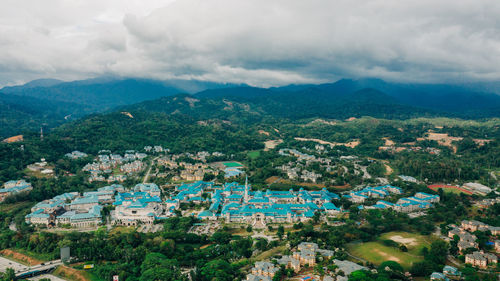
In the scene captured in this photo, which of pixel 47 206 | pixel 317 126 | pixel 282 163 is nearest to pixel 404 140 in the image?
pixel 317 126

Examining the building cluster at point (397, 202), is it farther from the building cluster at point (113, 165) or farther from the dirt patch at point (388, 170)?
the building cluster at point (113, 165)

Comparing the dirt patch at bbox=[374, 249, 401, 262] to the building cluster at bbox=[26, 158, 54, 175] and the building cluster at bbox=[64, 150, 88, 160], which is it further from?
the building cluster at bbox=[64, 150, 88, 160]

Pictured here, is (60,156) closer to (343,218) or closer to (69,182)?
(69,182)

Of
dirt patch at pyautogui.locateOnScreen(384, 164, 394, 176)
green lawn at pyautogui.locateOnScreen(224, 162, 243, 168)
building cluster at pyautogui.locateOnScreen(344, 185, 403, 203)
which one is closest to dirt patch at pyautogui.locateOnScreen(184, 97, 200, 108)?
green lawn at pyautogui.locateOnScreen(224, 162, 243, 168)

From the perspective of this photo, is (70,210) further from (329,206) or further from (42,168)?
(329,206)

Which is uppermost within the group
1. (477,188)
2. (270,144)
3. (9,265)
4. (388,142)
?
(388,142)

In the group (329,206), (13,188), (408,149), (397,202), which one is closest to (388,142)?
(408,149)

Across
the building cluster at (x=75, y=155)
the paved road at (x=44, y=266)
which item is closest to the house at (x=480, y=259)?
the paved road at (x=44, y=266)
